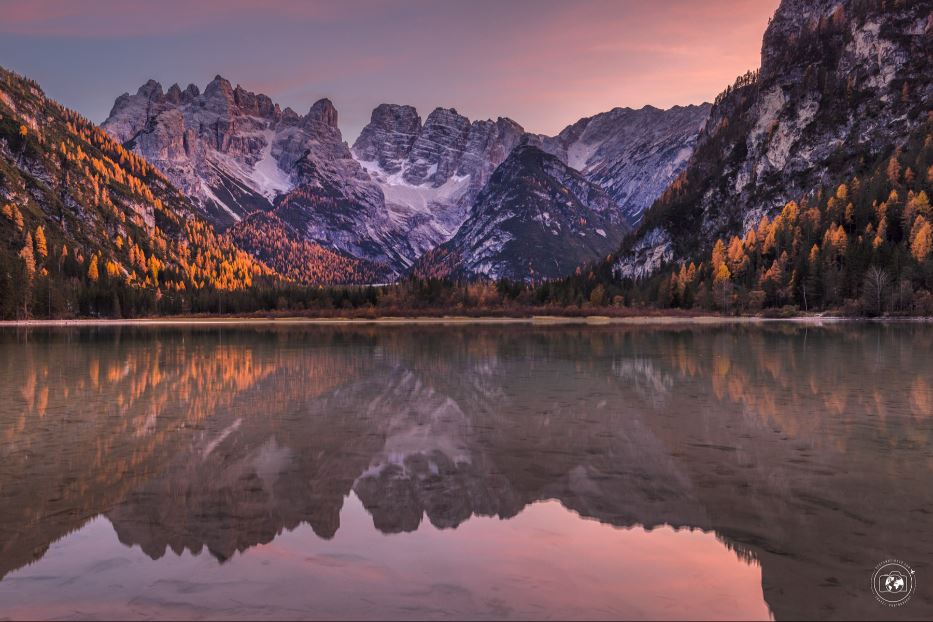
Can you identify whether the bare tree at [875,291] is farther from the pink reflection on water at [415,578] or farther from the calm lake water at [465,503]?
the pink reflection on water at [415,578]

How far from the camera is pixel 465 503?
1515cm

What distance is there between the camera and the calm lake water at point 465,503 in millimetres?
10305

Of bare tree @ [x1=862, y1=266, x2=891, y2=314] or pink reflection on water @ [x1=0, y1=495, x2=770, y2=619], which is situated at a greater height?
bare tree @ [x1=862, y1=266, x2=891, y2=314]

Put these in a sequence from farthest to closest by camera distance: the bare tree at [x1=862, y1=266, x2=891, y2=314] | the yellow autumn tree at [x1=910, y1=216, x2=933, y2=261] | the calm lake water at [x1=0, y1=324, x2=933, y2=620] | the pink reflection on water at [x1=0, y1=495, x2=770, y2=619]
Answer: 1. the yellow autumn tree at [x1=910, y1=216, x2=933, y2=261]
2. the bare tree at [x1=862, y1=266, x2=891, y2=314]
3. the calm lake water at [x1=0, y1=324, x2=933, y2=620]
4. the pink reflection on water at [x1=0, y1=495, x2=770, y2=619]

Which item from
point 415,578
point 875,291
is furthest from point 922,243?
point 415,578

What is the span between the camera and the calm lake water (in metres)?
10.3

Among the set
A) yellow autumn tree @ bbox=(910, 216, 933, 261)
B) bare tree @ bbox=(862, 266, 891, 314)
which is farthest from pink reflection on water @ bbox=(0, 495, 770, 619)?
yellow autumn tree @ bbox=(910, 216, 933, 261)

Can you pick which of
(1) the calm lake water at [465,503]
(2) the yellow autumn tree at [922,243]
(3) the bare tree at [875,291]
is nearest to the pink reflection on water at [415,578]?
(1) the calm lake water at [465,503]

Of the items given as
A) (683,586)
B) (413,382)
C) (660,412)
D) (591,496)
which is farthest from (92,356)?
(683,586)

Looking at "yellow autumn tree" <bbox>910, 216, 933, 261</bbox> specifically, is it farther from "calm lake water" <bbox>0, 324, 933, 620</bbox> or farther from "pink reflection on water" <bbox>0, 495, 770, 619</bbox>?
"pink reflection on water" <bbox>0, 495, 770, 619</bbox>

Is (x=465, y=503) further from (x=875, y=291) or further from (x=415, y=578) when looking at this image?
(x=875, y=291)

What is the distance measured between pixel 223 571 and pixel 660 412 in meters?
19.1

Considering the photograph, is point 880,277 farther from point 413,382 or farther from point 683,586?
point 683,586

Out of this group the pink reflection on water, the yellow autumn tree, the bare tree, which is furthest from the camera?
the yellow autumn tree
